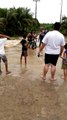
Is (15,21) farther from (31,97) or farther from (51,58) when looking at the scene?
(31,97)

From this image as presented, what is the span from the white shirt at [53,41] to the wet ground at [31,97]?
96cm

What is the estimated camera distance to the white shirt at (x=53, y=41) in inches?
398

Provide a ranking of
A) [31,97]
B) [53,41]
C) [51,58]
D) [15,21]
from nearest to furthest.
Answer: [31,97] → [53,41] → [51,58] → [15,21]

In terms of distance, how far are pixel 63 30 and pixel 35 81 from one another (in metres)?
48.7

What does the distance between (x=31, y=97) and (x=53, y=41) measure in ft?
7.60

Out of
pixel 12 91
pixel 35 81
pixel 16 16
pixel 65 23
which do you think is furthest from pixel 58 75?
pixel 65 23

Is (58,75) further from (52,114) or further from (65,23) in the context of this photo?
(65,23)

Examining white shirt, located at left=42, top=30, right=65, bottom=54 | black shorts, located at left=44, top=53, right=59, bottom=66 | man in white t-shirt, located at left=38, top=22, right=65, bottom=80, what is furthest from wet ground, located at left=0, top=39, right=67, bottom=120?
white shirt, located at left=42, top=30, right=65, bottom=54

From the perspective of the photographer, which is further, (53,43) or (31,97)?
(53,43)

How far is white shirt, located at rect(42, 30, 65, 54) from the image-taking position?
33.2 ft

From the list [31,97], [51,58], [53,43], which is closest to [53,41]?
[53,43]

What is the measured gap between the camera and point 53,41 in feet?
33.3

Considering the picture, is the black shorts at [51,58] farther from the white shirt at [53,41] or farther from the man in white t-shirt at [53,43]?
the white shirt at [53,41]

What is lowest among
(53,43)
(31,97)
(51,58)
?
(31,97)
